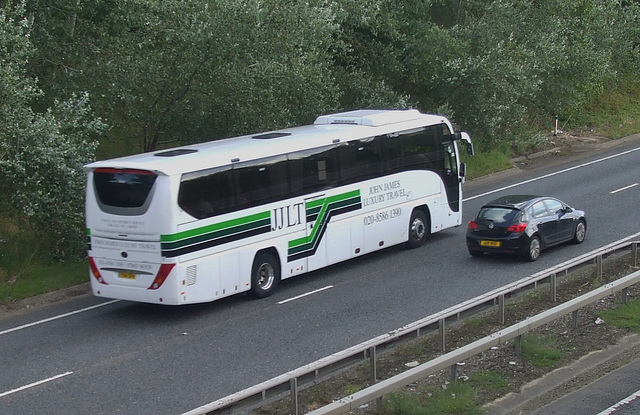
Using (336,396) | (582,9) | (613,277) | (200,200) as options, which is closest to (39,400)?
(336,396)

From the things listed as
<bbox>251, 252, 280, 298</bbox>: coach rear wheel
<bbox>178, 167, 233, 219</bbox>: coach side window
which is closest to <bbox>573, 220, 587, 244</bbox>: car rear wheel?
<bbox>251, 252, 280, 298</bbox>: coach rear wheel

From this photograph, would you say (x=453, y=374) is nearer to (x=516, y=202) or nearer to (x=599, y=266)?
(x=599, y=266)

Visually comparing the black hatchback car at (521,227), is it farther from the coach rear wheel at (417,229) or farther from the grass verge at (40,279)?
the grass verge at (40,279)

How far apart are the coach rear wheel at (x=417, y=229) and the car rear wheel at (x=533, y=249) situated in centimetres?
291

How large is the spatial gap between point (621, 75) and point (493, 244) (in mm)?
28101

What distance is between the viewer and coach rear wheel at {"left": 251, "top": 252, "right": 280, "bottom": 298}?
55.0 ft

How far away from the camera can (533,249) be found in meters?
19.2

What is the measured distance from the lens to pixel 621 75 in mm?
43812

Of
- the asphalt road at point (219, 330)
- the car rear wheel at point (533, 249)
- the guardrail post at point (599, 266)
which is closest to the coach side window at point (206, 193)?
the asphalt road at point (219, 330)

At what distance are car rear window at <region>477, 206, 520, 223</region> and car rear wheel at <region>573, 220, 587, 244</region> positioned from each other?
2.00m

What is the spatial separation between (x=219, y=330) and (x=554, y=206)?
9073 millimetres

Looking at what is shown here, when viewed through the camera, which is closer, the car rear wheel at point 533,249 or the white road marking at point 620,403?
the white road marking at point 620,403

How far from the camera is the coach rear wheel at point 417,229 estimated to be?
20.8 metres

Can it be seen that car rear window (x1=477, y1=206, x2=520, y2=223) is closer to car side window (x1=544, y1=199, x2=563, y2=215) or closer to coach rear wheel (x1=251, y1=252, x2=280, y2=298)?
car side window (x1=544, y1=199, x2=563, y2=215)
